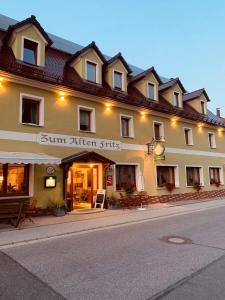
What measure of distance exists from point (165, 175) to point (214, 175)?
6909 mm

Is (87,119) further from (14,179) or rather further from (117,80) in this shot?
(14,179)

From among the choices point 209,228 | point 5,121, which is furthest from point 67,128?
point 209,228

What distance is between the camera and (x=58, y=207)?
41.8 ft

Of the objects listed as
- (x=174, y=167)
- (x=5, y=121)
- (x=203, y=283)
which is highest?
(x=5, y=121)

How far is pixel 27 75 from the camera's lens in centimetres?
1264

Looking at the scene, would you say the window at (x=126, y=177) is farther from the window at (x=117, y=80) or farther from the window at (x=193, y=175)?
Result: the window at (x=193, y=175)

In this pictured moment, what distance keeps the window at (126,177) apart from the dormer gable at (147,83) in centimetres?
600

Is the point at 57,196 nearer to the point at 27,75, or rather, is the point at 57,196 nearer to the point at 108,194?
the point at 108,194

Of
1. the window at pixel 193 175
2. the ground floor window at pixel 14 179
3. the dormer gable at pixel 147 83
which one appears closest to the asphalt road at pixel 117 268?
the ground floor window at pixel 14 179

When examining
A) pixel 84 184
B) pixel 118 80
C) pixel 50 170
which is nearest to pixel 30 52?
pixel 118 80

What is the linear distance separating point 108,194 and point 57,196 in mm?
3329

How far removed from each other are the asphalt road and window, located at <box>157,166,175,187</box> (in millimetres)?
9703

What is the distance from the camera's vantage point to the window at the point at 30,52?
14.2 m

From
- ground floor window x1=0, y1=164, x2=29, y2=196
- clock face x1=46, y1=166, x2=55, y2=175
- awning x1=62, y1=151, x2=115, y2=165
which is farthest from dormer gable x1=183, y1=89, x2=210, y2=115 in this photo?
ground floor window x1=0, y1=164, x2=29, y2=196
